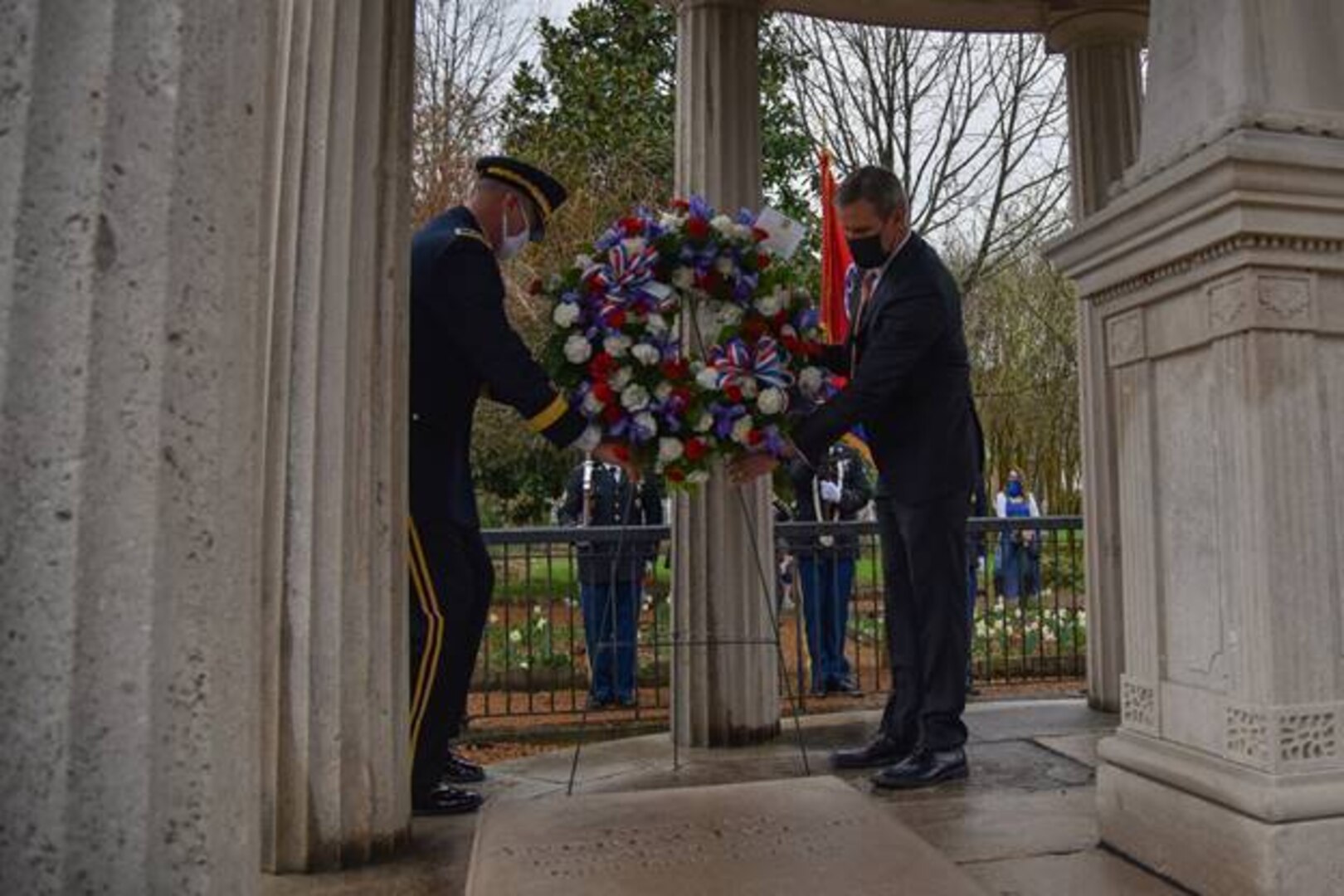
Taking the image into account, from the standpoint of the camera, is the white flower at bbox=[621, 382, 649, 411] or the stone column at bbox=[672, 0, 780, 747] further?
the stone column at bbox=[672, 0, 780, 747]

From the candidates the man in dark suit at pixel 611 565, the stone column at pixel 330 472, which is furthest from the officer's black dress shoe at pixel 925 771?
the man in dark suit at pixel 611 565

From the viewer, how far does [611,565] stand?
23.6ft

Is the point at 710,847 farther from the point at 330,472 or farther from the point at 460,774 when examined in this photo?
the point at 460,774

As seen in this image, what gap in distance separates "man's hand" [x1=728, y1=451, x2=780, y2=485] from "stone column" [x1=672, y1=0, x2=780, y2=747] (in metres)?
0.63

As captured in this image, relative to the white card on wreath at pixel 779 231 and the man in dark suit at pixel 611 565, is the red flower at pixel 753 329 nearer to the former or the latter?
the white card on wreath at pixel 779 231

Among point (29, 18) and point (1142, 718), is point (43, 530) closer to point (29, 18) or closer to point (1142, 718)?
point (29, 18)

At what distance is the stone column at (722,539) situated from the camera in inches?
192

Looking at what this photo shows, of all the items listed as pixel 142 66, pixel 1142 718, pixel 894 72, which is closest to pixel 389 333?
pixel 142 66

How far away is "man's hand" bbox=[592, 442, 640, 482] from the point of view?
4.11 metres

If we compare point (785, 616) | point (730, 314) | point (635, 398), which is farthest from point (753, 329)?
point (785, 616)

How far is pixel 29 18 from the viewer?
108cm

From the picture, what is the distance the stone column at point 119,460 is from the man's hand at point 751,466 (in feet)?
10.1

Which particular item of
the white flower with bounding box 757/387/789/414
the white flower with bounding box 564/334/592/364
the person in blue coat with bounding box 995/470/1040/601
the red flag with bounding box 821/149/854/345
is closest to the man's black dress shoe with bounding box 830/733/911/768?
the white flower with bounding box 757/387/789/414

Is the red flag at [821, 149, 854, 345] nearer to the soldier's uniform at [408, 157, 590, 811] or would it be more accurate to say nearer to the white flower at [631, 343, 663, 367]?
the white flower at [631, 343, 663, 367]
